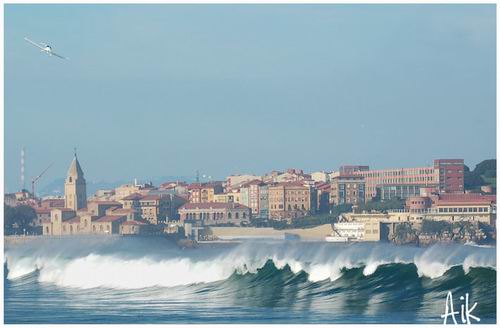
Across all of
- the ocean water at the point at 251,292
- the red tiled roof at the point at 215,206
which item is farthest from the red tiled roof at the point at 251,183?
the ocean water at the point at 251,292

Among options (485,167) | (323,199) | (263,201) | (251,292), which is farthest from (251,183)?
(251,292)

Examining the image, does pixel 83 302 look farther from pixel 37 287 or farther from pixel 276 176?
pixel 276 176

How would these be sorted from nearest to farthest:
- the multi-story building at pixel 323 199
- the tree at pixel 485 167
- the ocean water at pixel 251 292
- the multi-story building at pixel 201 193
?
the ocean water at pixel 251 292
the tree at pixel 485 167
the multi-story building at pixel 323 199
the multi-story building at pixel 201 193

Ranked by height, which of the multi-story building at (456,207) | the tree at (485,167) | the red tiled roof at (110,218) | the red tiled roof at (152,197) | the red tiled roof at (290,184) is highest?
the tree at (485,167)

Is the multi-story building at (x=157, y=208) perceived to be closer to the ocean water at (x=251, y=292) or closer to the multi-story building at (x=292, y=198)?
the multi-story building at (x=292, y=198)

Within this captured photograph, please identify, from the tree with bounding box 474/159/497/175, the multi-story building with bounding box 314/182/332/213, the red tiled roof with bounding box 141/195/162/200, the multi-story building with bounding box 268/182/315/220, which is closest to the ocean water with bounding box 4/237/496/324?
the multi-story building with bounding box 268/182/315/220

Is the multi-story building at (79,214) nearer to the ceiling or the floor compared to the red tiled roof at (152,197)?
nearer to the floor

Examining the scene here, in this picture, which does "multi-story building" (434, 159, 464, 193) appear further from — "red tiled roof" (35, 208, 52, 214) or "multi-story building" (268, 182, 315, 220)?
"red tiled roof" (35, 208, 52, 214)

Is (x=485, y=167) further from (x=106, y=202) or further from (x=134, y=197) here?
(x=106, y=202)
